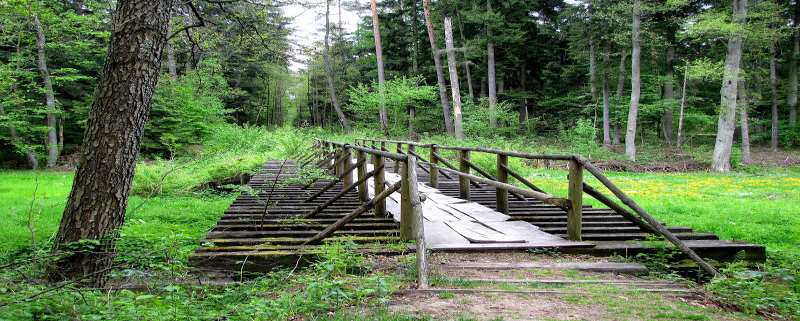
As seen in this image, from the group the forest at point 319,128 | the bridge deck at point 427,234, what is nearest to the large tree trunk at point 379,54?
the forest at point 319,128

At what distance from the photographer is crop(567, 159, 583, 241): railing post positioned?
210 inches

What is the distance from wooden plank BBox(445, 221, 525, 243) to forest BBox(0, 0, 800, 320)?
1.33 meters

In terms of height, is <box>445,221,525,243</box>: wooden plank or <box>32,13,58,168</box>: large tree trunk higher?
<box>32,13,58,168</box>: large tree trunk

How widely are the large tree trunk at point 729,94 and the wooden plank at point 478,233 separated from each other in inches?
838

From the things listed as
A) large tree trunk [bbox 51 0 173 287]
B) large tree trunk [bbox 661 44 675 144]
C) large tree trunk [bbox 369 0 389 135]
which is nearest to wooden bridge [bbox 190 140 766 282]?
large tree trunk [bbox 51 0 173 287]

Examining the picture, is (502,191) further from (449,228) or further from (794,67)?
(794,67)

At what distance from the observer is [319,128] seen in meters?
32.8

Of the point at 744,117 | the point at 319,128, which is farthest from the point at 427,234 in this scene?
the point at 319,128

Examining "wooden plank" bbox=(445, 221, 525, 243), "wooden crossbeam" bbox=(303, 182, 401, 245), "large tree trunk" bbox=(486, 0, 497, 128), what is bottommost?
"wooden plank" bbox=(445, 221, 525, 243)

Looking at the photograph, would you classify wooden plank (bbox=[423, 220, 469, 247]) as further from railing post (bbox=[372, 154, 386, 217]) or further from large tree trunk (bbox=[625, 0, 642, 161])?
large tree trunk (bbox=[625, 0, 642, 161])

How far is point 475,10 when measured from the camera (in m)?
32.2

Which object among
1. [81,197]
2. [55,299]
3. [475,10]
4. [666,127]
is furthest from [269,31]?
[666,127]

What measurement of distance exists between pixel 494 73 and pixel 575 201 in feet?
103

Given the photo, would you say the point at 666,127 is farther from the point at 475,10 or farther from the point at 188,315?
the point at 188,315
